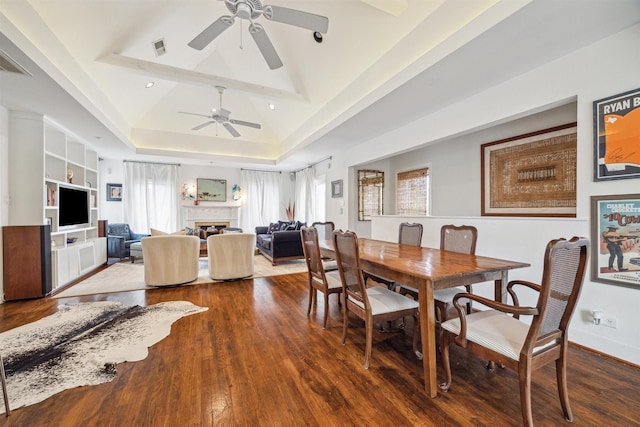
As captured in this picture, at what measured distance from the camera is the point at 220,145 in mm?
7164

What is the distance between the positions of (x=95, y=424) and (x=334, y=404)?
133 cm

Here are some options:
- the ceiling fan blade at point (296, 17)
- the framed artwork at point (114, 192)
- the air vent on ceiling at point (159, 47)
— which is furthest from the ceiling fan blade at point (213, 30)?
the framed artwork at point (114, 192)

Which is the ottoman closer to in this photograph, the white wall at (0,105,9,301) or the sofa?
the white wall at (0,105,9,301)

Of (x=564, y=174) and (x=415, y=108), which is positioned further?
(x=415, y=108)

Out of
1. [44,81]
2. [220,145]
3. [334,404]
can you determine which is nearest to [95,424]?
[334,404]

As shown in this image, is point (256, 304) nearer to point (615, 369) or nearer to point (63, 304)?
point (63, 304)

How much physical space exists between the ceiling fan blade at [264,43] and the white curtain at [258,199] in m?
5.75

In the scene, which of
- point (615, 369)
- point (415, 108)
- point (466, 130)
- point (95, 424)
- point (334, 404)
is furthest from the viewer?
point (415, 108)

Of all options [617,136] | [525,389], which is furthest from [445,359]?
[617,136]

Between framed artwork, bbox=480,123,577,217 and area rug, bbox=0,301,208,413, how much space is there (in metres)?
4.39

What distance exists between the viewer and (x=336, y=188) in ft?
20.1

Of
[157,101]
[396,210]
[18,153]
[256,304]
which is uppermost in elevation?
[157,101]

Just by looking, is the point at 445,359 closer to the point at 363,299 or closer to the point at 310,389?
the point at 363,299

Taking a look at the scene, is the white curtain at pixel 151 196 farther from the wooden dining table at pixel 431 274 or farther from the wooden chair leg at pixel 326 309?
the wooden dining table at pixel 431 274
